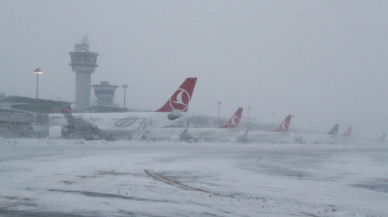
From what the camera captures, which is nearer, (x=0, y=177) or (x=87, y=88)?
(x=0, y=177)

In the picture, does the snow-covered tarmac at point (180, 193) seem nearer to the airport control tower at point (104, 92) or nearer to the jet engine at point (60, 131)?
the jet engine at point (60, 131)

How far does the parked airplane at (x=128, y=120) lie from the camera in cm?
3167

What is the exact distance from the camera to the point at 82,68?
84.4 meters

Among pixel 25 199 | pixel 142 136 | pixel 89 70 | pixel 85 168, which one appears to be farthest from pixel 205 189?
pixel 89 70

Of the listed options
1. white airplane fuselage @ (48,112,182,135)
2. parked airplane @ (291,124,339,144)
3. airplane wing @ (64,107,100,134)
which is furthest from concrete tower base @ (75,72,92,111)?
airplane wing @ (64,107,100,134)

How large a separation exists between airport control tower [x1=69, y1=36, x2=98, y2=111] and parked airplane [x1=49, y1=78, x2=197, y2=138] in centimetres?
5236

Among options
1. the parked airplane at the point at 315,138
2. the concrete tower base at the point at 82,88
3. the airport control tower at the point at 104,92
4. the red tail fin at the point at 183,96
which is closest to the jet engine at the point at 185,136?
the red tail fin at the point at 183,96

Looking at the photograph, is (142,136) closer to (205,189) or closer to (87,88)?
(205,189)

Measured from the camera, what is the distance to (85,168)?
1191 cm

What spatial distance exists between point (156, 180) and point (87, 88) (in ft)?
265

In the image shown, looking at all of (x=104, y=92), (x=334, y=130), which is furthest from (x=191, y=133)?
(x=104, y=92)

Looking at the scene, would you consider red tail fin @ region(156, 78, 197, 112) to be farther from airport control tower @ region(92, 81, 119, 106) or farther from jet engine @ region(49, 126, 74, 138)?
airport control tower @ region(92, 81, 119, 106)

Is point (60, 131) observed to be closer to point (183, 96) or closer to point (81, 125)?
point (81, 125)

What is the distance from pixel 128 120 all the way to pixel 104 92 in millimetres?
54915
